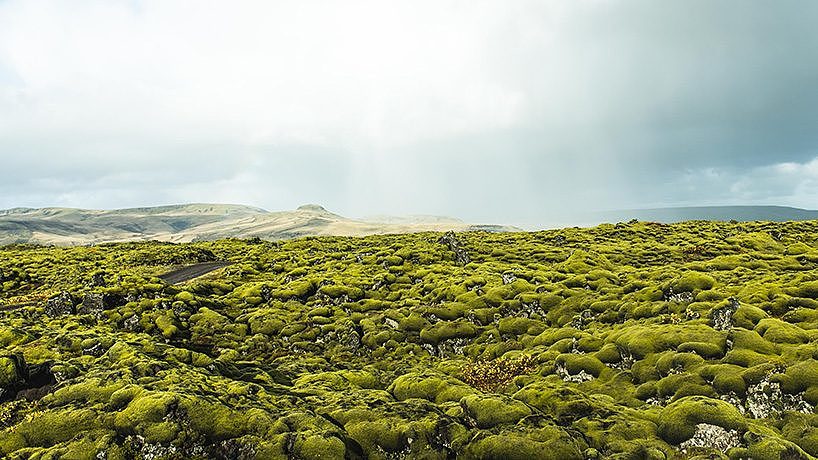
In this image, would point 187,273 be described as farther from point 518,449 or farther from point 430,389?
point 518,449

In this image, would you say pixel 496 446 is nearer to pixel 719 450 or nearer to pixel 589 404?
pixel 589 404

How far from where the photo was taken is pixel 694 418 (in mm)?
15602

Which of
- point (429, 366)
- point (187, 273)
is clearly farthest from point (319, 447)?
point (187, 273)

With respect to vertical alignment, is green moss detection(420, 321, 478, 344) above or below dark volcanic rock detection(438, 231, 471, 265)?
below

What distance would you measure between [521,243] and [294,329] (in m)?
51.1

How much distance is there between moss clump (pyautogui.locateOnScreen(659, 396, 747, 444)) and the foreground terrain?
6 cm

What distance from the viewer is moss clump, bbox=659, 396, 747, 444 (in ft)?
49.6

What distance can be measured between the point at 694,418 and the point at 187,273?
66084 millimetres

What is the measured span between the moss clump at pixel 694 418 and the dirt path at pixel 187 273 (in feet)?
192

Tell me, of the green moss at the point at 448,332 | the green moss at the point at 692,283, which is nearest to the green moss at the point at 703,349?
the green moss at the point at 692,283

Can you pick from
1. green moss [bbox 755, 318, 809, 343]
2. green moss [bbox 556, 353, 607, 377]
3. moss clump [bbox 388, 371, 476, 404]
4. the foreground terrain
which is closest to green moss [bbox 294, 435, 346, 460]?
the foreground terrain

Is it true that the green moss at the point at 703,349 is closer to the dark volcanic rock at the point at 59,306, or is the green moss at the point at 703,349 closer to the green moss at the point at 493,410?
the green moss at the point at 493,410

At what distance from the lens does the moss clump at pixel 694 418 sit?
596 inches

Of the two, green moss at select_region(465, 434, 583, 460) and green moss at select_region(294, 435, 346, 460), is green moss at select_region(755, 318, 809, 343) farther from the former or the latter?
green moss at select_region(294, 435, 346, 460)
